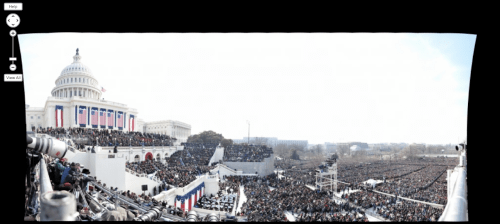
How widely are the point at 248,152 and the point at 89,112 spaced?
6.27 meters

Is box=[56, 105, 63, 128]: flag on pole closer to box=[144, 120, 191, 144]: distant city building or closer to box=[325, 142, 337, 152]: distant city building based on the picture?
box=[144, 120, 191, 144]: distant city building

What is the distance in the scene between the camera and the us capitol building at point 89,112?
6312 mm

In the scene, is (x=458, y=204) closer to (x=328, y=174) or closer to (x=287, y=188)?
(x=287, y=188)

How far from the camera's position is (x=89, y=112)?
711 cm

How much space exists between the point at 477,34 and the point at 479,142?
1848 mm

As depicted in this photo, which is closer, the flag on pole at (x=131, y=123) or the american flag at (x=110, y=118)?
the flag on pole at (x=131, y=123)

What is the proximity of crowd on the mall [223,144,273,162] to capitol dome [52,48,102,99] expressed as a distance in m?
5.56

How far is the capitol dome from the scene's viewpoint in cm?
563

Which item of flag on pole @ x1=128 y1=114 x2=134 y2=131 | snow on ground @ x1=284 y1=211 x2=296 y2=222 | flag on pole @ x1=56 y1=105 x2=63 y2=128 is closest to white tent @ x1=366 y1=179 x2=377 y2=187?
snow on ground @ x1=284 y1=211 x2=296 y2=222

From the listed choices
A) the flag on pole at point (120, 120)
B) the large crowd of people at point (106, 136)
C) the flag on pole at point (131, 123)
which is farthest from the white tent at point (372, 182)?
the flag on pole at point (120, 120)
